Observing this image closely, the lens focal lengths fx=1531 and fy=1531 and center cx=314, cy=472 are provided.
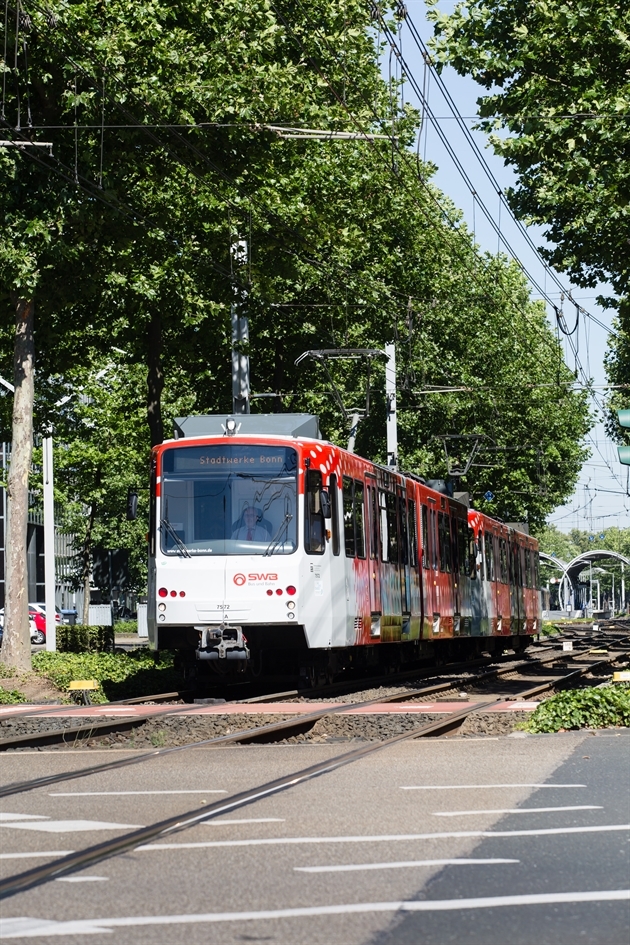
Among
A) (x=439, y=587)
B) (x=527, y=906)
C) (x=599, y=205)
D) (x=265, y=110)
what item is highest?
(x=265, y=110)

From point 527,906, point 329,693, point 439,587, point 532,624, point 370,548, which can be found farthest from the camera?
point 532,624

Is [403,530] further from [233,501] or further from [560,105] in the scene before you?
[560,105]

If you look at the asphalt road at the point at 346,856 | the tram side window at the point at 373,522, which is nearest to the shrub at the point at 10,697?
the tram side window at the point at 373,522

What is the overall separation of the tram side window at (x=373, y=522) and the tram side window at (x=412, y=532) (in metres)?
3.08

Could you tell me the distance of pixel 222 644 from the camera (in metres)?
19.7

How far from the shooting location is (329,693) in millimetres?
21188

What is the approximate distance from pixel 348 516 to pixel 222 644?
9.96ft

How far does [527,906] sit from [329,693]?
15226 mm

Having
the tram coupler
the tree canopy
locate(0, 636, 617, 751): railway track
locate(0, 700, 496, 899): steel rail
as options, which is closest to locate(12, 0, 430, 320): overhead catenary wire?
the tree canopy

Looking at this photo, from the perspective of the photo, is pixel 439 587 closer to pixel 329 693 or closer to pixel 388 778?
pixel 329 693

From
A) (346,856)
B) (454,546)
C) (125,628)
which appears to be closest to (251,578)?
(346,856)

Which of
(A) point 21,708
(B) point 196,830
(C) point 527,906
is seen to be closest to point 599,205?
(A) point 21,708

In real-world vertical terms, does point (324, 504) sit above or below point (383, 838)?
above

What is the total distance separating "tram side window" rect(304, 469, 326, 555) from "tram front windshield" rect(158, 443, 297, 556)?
0.18 meters
